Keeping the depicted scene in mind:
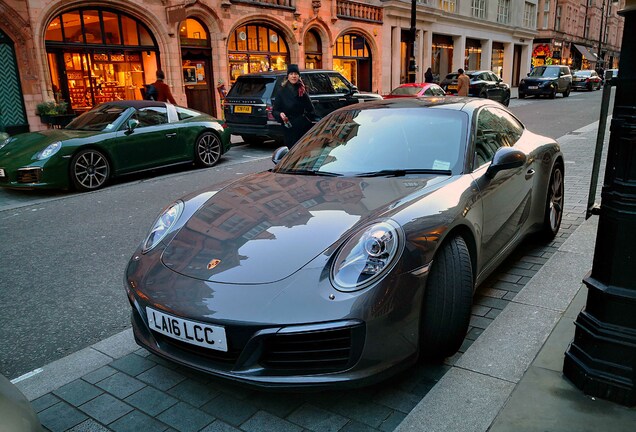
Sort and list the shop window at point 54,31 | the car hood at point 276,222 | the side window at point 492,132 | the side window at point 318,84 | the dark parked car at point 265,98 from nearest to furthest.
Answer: the car hood at point 276,222
the side window at point 492,132
the dark parked car at point 265,98
the side window at point 318,84
the shop window at point 54,31

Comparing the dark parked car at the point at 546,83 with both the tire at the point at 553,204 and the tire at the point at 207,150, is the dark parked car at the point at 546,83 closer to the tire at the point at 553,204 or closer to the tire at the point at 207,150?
the tire at the point at 207,150

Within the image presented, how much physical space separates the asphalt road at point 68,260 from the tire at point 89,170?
0.67ft

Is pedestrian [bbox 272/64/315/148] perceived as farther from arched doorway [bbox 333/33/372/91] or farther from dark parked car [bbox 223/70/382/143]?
arched doorway [bbox 333/33/372/91]

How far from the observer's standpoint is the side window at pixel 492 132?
11.7ft

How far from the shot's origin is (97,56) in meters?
16.0

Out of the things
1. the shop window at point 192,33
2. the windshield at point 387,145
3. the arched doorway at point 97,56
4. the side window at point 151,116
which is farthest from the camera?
the shop window at point 192,33

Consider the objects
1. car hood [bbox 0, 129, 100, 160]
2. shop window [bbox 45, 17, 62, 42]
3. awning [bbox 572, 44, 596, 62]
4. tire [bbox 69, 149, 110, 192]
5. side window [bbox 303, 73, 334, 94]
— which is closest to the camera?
car hood [bbox 0, 129, 100, 160]

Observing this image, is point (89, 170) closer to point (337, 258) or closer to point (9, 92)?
point (337, 258)

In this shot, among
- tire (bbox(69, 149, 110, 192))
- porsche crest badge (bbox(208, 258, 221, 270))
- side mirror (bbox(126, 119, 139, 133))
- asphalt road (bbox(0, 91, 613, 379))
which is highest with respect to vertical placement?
side mirror (bbox(126, 119, 139, 133))

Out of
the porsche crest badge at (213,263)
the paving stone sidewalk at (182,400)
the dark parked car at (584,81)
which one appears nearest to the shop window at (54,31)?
the paving stone sidewalk at (182,400)

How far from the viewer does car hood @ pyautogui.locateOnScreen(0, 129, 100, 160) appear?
25.8ft

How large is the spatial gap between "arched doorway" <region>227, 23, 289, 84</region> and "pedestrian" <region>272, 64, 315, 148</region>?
508 inches

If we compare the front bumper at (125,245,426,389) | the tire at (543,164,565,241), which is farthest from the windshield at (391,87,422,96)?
the front bumper at (125,245,426,389)

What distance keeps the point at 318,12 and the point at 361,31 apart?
4182 mm
